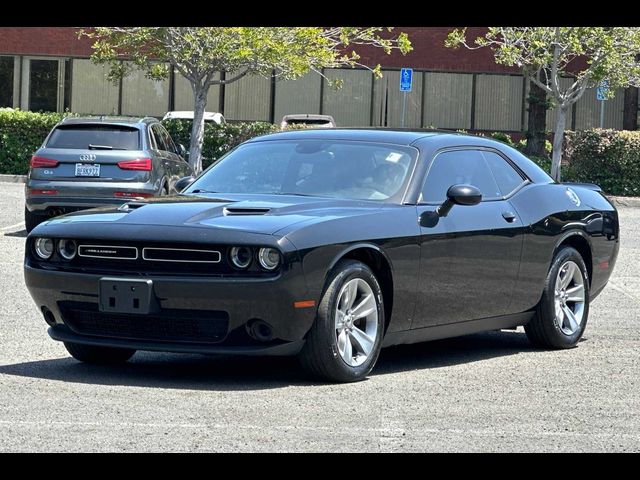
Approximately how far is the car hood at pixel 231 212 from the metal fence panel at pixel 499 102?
35975mm

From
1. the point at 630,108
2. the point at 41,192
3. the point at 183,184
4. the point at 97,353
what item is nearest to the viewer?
the point at 97,353

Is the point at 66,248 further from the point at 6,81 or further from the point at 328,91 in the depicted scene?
the point at 6,81

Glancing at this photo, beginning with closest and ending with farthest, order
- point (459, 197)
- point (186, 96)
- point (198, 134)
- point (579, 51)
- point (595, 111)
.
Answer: point (459, 197), point (198, 134), point (579, 51), point (595, 111), point (186, 96)

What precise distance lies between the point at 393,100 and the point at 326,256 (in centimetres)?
3694

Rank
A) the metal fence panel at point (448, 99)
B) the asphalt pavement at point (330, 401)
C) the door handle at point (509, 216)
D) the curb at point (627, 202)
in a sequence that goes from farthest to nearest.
→ the metal fence panel at point (448, 99) → the curb at point (627, 202) → the door handle at point (509, 216) → the asphalt pavement at point (330, 401)

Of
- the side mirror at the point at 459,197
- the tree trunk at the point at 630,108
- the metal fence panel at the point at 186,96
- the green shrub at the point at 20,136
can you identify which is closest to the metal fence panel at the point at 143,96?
the metal fence panel at the point at 186,96

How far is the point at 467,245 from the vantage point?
915 centimetres

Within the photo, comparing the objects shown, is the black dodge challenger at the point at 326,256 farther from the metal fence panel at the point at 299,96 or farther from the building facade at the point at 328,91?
the metal fence panel at the point at 299,96

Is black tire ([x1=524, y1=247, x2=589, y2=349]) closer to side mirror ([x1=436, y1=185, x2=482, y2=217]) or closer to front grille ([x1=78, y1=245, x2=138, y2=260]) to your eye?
side mirror ([x1=436, y1=185, x2=482, y2=217])

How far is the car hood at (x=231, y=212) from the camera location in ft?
26.3

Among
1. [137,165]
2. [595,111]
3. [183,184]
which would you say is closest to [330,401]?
[183,184]

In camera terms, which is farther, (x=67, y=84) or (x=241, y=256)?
(x=67, y=84)
